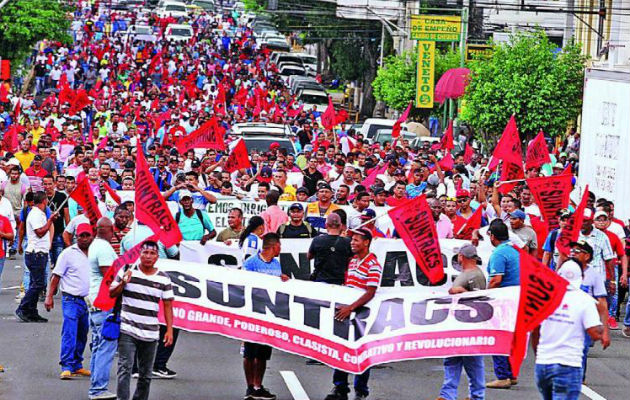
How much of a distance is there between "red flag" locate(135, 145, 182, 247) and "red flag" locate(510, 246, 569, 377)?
3.79m

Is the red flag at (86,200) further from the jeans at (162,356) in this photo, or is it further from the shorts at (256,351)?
the shorts at (256,351)

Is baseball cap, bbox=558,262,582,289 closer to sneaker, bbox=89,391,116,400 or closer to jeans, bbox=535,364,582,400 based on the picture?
jeans, bbox=535,364,582,400

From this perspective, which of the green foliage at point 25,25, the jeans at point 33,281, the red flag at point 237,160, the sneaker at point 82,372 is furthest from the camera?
the green foliage at point 25,25

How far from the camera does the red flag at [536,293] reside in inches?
434

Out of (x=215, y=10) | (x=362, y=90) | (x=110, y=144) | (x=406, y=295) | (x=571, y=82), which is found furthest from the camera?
(x=215, y=10)

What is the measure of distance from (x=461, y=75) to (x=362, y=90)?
22.7 meters

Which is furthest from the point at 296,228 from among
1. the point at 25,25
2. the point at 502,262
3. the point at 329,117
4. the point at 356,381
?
the point at 25,25

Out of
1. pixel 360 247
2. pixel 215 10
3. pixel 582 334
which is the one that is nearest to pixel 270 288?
pixel 360 247

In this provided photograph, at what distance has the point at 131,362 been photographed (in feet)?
40.5

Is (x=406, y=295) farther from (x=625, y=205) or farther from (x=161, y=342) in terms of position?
(x=625, y=205)

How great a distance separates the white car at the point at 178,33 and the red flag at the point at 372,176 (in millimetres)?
55788

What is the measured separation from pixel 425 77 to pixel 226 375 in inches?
1326

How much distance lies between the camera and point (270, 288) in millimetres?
13578

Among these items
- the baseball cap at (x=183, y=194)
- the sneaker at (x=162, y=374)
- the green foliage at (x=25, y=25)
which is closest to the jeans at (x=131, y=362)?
the sneaker at (x=162, y=374)
